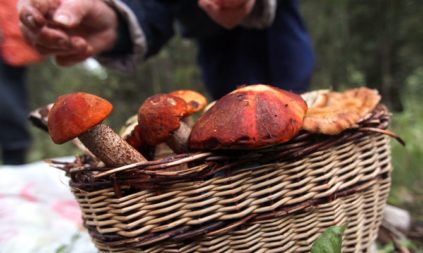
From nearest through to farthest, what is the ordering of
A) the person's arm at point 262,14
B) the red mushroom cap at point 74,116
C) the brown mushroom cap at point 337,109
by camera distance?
1. the red mushroom cap at point 74,116
2. the brown mushroom cap at point 337,109
3. the person's arm at point 262,14

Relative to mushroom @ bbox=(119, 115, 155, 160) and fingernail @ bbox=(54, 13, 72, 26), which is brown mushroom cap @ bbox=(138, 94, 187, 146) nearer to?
mushroom @ bbox=(119, 115, 155, 160)

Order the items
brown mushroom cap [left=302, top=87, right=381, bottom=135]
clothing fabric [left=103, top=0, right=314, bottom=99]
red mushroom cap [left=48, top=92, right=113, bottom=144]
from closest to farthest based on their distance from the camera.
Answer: red mushroom cap [left=48, top=92, right=113, bottom=144]
brown mushroom cap [left=302, top=87, right=381, bottom=135]
clothing fabric [left=103, top=0, right=314, bottom=99]

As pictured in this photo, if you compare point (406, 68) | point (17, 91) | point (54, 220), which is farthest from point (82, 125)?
point (406, 68)

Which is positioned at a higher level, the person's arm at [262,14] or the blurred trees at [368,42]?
the person's arm at [262,14]

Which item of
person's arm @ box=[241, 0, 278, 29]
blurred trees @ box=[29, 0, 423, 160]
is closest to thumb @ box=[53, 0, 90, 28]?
person's arm @ box=[241, 0, 278, 29]

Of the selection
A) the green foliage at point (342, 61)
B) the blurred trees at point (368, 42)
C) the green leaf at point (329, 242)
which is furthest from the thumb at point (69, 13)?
the blurred trees at point (368, 42)

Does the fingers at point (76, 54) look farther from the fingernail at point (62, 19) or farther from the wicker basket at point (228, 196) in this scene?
the wicker basket at point (228, 196)

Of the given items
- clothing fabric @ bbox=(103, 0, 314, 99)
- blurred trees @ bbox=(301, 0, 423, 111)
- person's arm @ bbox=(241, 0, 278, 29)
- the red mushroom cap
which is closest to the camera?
the red mushroom cap

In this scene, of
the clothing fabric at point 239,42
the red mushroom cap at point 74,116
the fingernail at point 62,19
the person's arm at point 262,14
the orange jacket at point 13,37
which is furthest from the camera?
the clothing fabric at point 239,42
